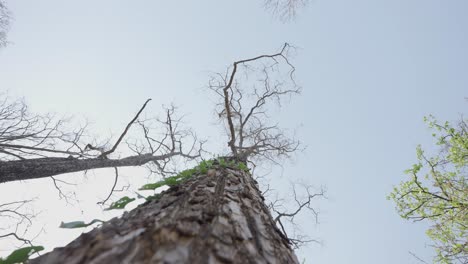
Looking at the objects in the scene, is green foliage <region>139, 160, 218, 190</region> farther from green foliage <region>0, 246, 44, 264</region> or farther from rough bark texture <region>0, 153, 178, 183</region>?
rough bark texture <region>0, 153, 178, 183</region>

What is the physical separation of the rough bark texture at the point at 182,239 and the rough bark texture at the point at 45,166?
19.6 feet

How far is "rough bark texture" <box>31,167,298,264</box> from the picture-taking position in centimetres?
113

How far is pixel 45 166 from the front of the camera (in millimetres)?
6836

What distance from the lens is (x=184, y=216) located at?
151 cm

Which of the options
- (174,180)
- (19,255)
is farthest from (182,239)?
(174,180)

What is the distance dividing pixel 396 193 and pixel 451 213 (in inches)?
47.2

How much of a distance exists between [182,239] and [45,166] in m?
6.98

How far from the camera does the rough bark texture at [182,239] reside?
113cm

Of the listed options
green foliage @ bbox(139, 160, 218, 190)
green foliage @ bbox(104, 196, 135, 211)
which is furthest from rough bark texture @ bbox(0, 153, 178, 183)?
green foliage @ bbox(104, 196, 135, 211)

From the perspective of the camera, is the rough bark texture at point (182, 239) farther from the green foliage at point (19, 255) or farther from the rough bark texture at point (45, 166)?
the rough bark texture at point (45, 166)

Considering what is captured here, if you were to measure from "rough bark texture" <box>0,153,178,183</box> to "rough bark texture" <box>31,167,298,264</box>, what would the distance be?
19.6 ft

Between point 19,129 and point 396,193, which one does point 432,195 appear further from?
point 19,129

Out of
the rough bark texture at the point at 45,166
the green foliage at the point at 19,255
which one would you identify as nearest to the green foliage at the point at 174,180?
the green foliage at the point at 19,255

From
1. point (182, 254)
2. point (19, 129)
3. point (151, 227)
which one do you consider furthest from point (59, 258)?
point (19, 129)
